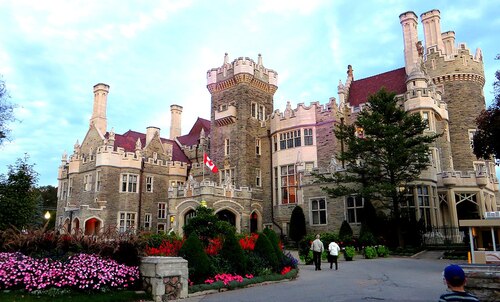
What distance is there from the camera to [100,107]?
133 feet

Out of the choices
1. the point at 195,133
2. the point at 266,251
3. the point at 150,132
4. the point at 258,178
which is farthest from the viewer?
the point at 195,133

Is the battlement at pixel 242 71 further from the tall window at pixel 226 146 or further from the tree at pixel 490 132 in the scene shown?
the tree at pixel 490 132

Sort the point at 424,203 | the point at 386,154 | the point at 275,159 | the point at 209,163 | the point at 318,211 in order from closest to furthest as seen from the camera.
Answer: the point at 386,154
the point at 424,203
the point at 318,211
the point at 209,163
the point at 275,159

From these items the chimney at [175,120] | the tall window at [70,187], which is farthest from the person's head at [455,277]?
the chimney at [175,120]

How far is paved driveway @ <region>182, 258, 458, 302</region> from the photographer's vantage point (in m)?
9.70

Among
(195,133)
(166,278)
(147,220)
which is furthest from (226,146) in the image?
(166,278)

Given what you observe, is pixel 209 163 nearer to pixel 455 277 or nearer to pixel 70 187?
pixel 70 187

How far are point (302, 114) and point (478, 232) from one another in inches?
785

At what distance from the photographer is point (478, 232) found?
12.9 meters

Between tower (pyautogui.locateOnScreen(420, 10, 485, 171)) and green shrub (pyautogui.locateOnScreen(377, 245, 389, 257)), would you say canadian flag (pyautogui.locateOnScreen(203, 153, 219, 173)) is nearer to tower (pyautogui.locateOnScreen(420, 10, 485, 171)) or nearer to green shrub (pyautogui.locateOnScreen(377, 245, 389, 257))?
green shrub (pyautogui.locateOnScreen(377, 245, 389, 257))

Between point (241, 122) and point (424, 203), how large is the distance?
1557cm

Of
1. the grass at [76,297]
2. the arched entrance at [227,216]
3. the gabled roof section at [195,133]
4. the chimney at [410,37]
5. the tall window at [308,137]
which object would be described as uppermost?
the chimney at [410,37]

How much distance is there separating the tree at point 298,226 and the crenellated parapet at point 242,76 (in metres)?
13.1

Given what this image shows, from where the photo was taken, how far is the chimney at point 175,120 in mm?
49250
